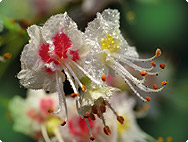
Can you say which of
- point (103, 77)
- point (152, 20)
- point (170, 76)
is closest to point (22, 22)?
point (103, 77)

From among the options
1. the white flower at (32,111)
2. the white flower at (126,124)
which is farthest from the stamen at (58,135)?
the white flower at (126,124)

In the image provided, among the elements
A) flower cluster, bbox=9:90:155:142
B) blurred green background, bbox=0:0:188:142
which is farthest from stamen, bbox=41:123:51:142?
blurred green background, bbox=0:0:188:142

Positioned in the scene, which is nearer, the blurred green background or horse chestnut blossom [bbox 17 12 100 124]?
horse chestnut blossom [bbox 17 12 100 124]

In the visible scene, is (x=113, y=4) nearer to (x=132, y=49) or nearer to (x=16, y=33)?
(x=16, y=33)

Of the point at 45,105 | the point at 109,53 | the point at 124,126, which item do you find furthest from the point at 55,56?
the point at 124,126

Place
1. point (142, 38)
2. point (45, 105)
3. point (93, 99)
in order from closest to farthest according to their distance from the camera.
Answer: point (93, 99) < point (45, 105) < point (142, 38)

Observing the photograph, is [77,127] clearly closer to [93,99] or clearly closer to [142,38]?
[93,99]

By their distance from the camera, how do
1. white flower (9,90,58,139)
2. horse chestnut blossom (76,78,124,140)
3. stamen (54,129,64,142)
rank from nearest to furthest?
horse chestnut blossom (76,78,124,140) → stamen (54,129,64,142) → white flower (9,90,58,139)

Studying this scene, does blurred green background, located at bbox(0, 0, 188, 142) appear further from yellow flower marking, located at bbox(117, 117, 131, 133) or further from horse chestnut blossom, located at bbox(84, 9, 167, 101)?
yellow flower marking, located at bbox(117, 117, 131, 133)
